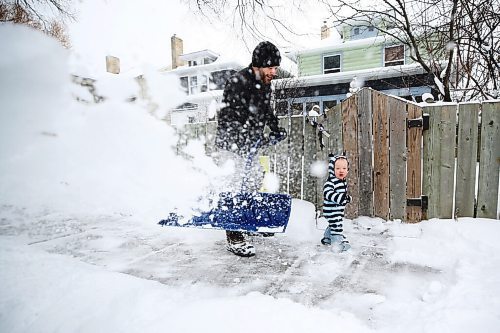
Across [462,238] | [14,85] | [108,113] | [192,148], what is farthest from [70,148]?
[462,238]

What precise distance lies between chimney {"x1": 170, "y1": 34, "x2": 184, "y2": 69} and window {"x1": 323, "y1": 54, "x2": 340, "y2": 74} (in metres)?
11.1

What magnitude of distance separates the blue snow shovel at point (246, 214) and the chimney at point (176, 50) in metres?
22.0

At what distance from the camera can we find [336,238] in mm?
3188

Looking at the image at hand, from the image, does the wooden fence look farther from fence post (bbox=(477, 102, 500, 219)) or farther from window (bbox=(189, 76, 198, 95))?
window (bbox=(189, 76, 198, 95))

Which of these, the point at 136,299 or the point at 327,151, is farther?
the point at 327,151

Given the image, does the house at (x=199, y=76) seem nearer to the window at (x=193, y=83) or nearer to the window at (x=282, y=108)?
the window at (x=193, y=83)

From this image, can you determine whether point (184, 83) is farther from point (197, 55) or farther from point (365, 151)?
point (365, 151)

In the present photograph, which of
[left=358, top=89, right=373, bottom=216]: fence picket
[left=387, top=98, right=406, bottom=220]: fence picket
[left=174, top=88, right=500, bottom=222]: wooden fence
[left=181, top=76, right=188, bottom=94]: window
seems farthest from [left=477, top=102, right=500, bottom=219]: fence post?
[left=181, top=76, right=188, bottom=94]: window

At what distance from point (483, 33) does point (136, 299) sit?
19.7ft

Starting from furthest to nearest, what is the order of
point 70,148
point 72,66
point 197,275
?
1. point 70,148
2. point 72,66
3. point 197,275

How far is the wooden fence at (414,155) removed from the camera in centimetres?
359

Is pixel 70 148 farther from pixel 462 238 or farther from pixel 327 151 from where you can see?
pixel 462 238

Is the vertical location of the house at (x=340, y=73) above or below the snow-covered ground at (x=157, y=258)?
above

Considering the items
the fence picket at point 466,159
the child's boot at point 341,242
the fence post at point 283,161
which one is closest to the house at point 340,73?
the fence post at point 283,161
